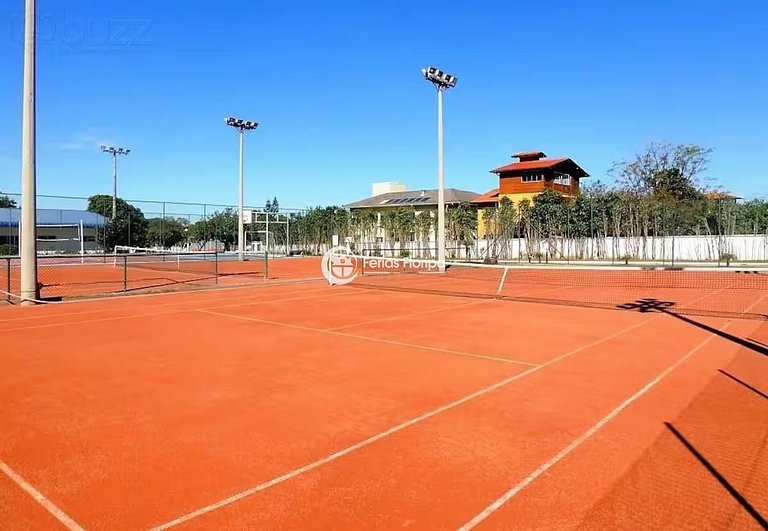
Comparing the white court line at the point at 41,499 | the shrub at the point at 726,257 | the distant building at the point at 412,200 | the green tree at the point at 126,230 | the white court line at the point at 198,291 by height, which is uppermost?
the distant building at the point at 412,200

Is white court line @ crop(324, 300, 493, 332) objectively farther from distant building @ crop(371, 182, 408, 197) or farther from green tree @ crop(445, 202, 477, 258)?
distant building @ crop(371, 182, 408, 197)

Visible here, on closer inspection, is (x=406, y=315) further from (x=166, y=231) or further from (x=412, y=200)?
(x=412, y=200)

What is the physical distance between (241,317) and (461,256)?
1360 inches

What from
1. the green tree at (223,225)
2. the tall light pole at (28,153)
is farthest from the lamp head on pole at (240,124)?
the tall light pole at (28,153)

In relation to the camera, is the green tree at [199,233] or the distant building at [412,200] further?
the distant building at [412,200]

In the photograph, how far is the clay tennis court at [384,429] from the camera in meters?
3.83

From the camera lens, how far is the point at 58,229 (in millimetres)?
39500

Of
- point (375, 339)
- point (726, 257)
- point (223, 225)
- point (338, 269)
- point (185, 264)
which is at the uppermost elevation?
point (223, 225)

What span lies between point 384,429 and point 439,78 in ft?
83.3

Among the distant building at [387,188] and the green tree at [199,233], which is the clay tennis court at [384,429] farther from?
the distant building at [387,188]

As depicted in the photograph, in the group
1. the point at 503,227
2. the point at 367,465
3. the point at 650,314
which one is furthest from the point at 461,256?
the point at 367,465

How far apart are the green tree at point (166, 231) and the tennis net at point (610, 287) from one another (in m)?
19.2

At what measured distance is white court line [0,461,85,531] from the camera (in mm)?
3584

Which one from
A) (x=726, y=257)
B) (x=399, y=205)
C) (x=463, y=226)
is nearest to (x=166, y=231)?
(x=463, y=226)
